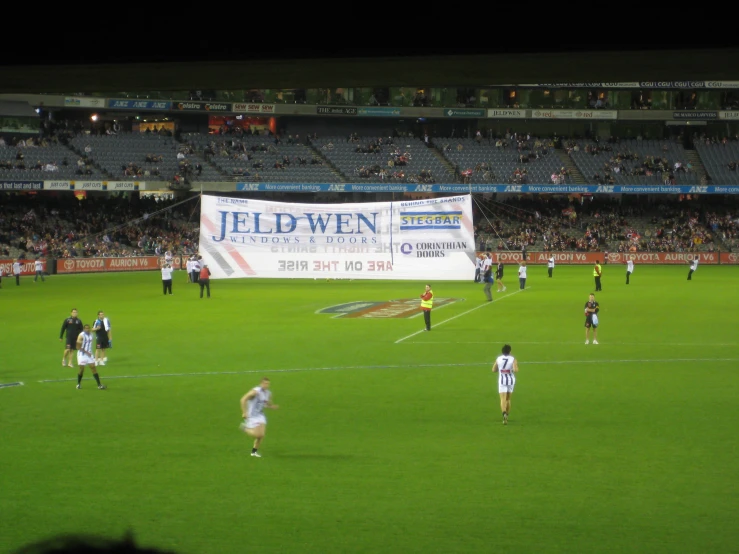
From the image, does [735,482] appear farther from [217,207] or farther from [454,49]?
[217,207]

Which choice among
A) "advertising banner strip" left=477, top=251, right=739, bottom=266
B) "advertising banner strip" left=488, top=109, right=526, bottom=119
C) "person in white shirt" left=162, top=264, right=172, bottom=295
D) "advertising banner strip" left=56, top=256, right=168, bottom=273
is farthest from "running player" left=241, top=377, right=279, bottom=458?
"advertising banner strip" left=488, top=109, right=526, bottom=119

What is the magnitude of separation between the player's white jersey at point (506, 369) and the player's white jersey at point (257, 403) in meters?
4.63

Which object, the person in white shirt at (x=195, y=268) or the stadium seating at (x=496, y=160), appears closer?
the person in white shirt at (x=195, y=268)

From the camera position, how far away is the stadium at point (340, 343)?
1150 cm

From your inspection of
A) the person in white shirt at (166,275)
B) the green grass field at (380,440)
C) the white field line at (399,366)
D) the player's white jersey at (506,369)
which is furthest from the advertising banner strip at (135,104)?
the player's white jersey at (506,369)

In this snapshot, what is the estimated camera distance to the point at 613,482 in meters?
14.1

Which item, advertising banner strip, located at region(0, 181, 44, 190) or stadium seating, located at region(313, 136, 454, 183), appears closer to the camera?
advertising banner strip, located at region(0, 181, 44, 190)

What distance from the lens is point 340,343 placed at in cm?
3042

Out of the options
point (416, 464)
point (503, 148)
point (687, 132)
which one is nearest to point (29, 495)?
point (416, 464)

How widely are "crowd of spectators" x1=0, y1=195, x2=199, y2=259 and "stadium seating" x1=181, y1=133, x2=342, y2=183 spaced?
20.2 feet

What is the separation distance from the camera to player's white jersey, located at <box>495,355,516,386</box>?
1733cm

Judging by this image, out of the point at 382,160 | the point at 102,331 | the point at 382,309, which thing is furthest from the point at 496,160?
the point at 102,331

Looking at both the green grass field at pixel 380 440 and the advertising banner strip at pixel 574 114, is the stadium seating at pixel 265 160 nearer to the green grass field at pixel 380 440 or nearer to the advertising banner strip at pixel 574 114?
the advertising banner strip at pixel 574 114

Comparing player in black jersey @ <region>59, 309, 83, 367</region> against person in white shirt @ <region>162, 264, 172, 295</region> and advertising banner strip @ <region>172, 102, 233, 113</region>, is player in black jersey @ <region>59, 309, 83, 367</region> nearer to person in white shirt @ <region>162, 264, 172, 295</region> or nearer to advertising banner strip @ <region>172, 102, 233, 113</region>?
person in white shirt @ <region>162, 264, 172, 295</region>
